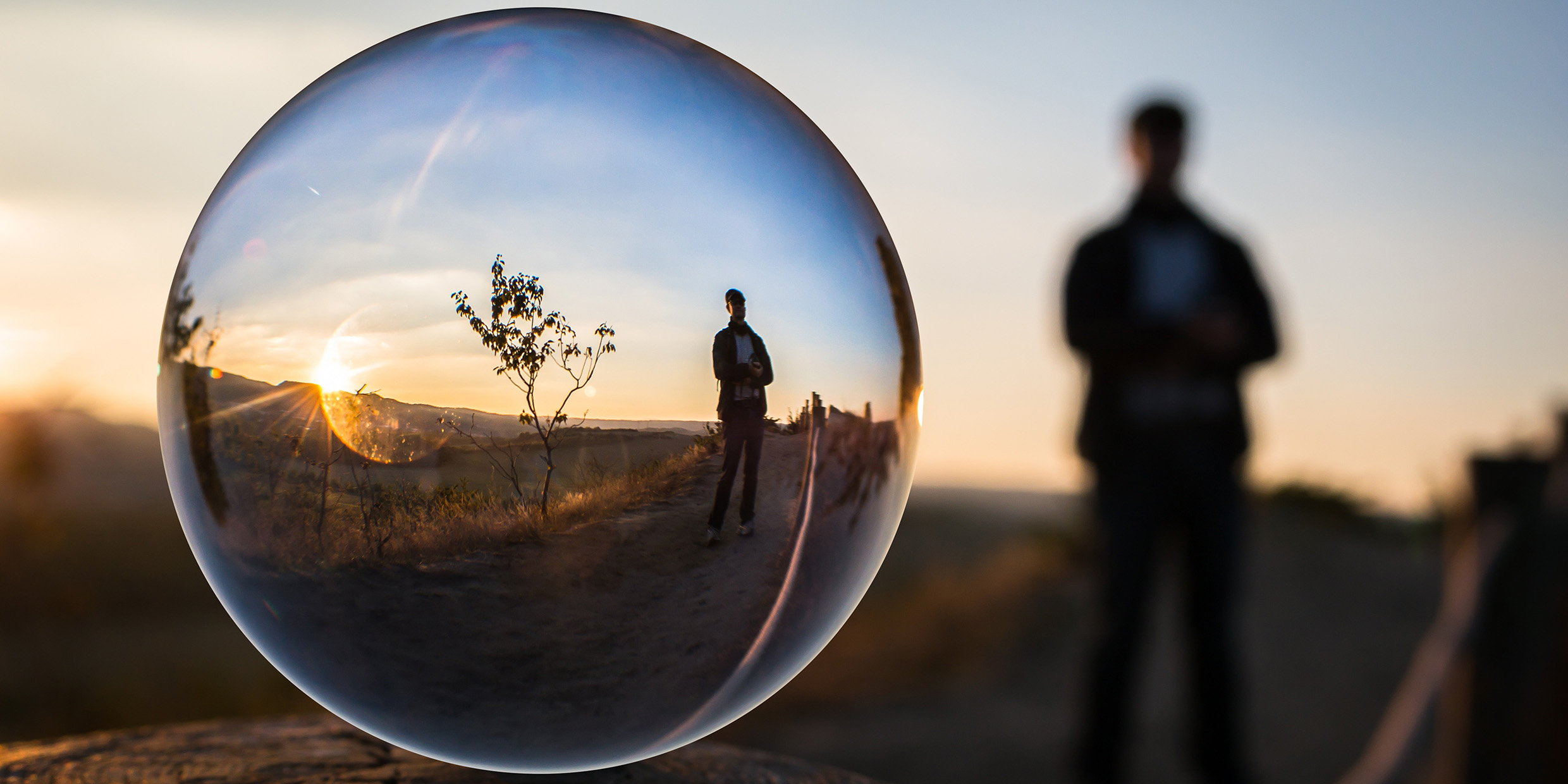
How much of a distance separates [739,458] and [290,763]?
1.68 meters

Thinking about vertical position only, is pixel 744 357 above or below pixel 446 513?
→ above

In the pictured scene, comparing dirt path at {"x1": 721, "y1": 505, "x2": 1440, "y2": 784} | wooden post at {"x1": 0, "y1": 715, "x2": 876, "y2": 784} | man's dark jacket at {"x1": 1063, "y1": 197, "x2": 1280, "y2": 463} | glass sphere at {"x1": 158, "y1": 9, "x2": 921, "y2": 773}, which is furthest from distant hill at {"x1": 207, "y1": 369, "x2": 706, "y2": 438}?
dirt path at {"x1": 721, "y1": 505, "x2": 1440, "y2": 784}

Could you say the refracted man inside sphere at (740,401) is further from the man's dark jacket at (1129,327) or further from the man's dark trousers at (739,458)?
the man's dark jacket at (1129,327)

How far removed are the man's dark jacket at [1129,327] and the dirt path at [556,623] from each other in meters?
2.78

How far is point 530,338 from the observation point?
5.34 feet

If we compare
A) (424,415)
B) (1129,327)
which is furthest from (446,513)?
(1129,327)

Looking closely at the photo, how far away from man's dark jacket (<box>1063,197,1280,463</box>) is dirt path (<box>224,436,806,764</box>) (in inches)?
109

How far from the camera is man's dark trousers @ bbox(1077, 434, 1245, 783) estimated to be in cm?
392

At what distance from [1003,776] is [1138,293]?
4.55 m

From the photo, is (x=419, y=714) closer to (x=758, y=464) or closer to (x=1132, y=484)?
(x=758, y=464)

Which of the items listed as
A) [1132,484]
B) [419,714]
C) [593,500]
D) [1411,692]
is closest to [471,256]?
[593,500]

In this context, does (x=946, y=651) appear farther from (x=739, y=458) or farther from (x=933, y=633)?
(x=739, y=458)

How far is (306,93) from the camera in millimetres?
2086

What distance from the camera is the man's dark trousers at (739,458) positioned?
1774mm
